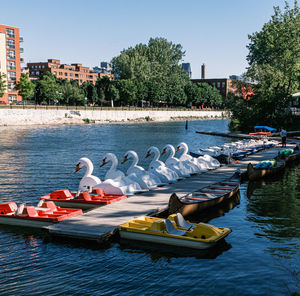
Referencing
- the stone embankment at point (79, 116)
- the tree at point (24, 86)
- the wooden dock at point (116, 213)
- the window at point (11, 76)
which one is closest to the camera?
the wooden dock at point (116, 213)

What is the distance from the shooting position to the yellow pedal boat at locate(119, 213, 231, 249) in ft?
40.8

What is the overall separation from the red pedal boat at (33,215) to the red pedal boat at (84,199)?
145 cm

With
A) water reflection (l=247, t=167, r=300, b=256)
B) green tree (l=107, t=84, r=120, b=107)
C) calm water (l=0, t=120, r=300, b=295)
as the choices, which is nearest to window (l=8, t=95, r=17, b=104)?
green tree (l=107, t=84, r=120, b=107)

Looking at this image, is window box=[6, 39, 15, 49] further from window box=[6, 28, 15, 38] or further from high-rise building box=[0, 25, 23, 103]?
window box=[6, 28, 15, 38]

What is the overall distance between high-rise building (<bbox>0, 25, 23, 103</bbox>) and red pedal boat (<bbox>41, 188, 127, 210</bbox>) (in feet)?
302

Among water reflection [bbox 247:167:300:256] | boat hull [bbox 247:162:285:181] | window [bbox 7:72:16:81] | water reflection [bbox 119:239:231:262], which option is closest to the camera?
water reflection [bbox 119:239:231:262]

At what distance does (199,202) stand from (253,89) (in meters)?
47.3

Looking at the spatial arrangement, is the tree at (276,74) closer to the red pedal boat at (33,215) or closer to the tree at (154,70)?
the red pedal boat at (33,215)

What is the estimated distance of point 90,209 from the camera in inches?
659

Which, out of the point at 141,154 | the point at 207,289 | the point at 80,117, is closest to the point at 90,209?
the point at 207,289

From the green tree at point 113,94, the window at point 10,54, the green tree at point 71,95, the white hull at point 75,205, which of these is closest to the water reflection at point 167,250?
the white hull at point 75,205

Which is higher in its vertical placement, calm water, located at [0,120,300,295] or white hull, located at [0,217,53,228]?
white hull, located at [0,217,53,228]

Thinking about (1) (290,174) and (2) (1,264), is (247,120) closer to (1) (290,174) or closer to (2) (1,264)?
(1) (290,174)

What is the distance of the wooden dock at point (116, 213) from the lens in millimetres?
13305
